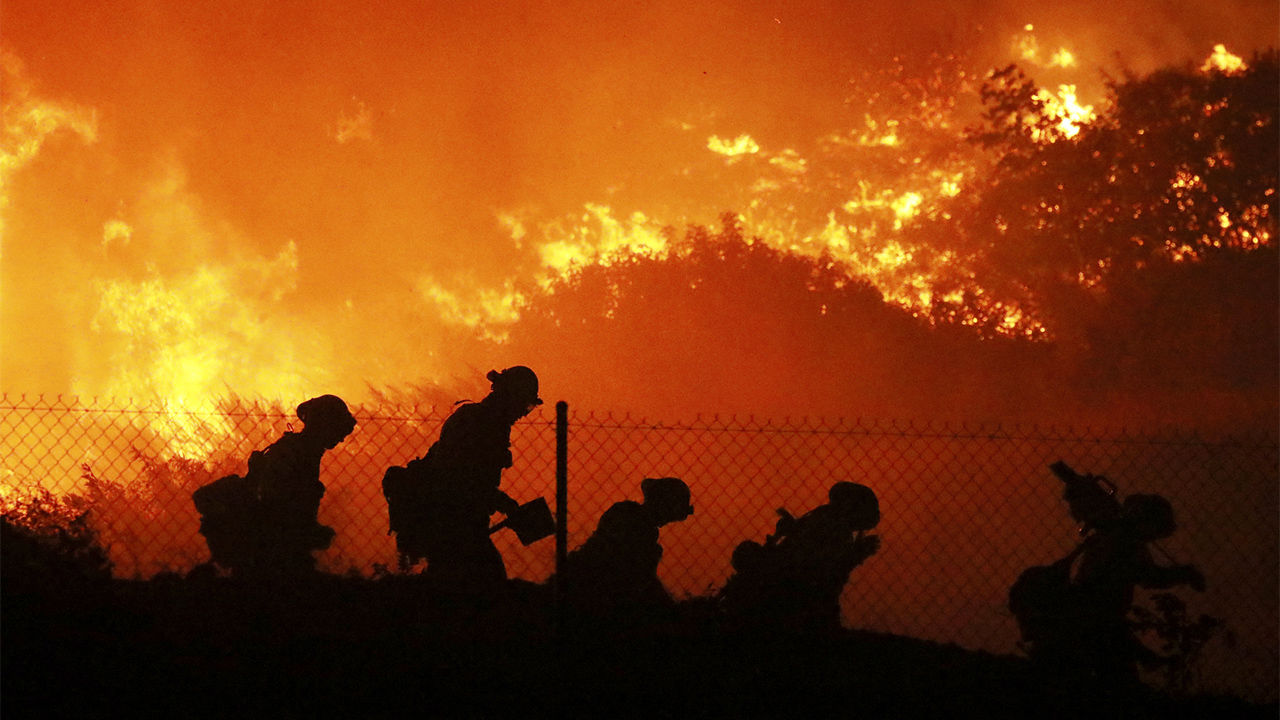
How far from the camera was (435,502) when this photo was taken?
7270 mm

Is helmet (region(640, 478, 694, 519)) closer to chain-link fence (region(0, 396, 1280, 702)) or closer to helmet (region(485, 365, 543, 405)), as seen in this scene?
helmet (region(485, 365, 543, 405))

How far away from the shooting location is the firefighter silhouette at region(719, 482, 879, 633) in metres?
6.74

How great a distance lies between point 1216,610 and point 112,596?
20198 millimetres

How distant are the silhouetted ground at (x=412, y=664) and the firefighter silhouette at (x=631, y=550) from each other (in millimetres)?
328

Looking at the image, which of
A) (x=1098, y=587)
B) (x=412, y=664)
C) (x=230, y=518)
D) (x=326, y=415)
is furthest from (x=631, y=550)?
(x=1098, y=587)

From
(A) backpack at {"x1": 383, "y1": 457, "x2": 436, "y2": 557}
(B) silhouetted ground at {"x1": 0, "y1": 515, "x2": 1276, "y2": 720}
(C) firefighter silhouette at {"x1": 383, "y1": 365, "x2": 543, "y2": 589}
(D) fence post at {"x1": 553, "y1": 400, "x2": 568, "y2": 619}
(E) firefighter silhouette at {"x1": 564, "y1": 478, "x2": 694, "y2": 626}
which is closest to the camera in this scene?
(B) silhouetted ground at {"x1": 0, "y1": 515, "x2": 1276, "y2": 720}

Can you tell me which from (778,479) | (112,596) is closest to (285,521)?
(112,596)

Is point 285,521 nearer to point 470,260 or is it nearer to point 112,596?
point 112,596

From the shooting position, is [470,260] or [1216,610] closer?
[1216,610]

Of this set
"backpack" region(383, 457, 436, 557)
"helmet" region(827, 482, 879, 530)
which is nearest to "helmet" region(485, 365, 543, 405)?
"backpack" region(383, 457, 436, 557)

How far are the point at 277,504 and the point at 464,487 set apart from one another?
139 centimetres

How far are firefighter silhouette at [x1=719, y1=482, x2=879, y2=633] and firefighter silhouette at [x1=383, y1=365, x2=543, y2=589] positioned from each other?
1576 mm

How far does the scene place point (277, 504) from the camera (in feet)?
24.7

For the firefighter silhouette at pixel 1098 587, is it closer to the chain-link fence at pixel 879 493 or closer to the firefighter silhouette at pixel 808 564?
the firefighter silhouette at pixel 808 564
